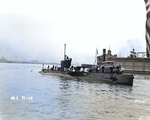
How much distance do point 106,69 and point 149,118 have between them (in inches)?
1557

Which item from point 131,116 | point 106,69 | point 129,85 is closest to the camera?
point 131,116

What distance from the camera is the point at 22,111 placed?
16297 millimetres

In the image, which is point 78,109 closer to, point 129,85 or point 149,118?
point 149,118

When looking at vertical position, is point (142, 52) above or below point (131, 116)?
above

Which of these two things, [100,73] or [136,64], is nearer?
[100,73]

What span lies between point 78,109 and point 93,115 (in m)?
2.23

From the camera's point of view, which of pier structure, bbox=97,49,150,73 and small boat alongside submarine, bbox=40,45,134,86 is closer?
small boat alongside submarine, bbox=40,45,134,86

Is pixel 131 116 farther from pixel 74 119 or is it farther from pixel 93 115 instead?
pixel 74 119

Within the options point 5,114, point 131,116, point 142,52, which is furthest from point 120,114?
point 142,52

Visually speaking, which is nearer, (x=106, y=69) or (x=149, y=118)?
(x=149, y=118)

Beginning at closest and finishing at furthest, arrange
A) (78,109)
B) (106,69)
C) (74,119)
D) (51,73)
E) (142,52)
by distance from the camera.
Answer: (74,119) → (78,109) → (106,69) → (51,73) → (142,52)

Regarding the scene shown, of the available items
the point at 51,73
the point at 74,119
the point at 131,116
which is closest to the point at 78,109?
the point at 74,119

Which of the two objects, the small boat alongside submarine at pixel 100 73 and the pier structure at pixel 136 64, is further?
the pier structure at pixel 136 64

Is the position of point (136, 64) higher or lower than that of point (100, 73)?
higher
